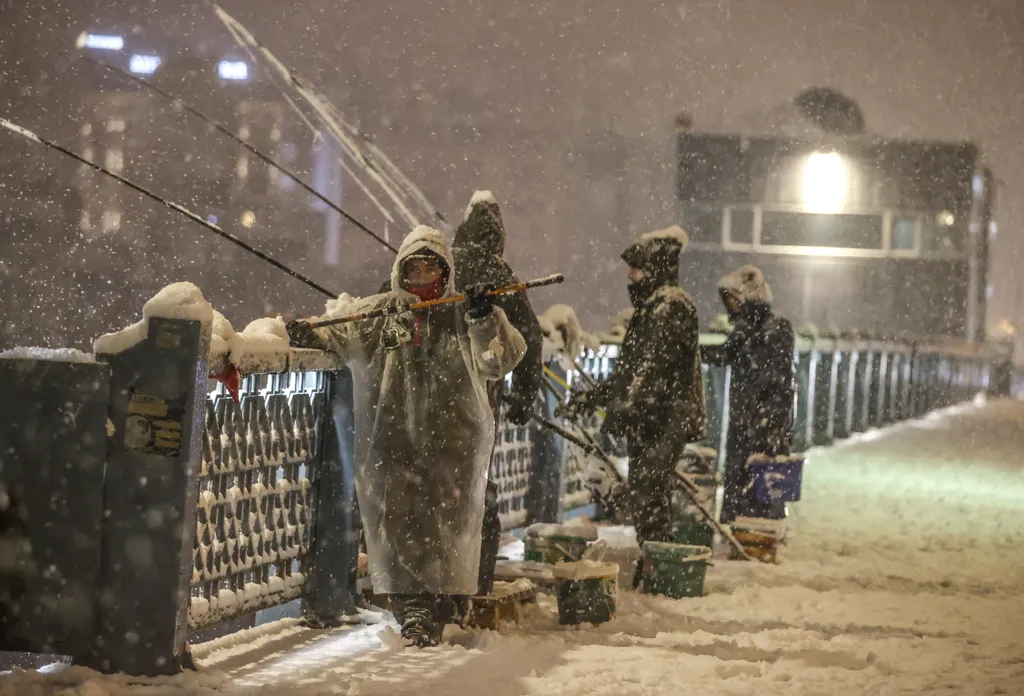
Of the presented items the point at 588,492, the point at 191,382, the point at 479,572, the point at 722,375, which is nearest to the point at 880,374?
the point at 722,375

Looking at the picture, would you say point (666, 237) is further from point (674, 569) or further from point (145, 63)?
point (145, 63)

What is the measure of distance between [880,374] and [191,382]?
20806mm

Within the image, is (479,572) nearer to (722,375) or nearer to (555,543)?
(555,543)

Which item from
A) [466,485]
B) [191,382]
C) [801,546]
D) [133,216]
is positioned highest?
[133,216]

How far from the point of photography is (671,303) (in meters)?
8.80

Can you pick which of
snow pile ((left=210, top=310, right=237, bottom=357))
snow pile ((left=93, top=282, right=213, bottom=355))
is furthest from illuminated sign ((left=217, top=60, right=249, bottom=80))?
snow pile ((left=93, top=282, right=213, bottom=355))

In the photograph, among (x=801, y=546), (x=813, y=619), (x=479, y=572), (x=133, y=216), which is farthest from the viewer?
(x=133, y=216)

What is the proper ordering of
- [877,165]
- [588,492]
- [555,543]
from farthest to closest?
[877,165], [588,492], [555,543]

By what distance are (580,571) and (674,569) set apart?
1.28 meters

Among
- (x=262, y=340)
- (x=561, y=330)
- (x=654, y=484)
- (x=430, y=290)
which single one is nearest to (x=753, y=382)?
(x=561, y=330)

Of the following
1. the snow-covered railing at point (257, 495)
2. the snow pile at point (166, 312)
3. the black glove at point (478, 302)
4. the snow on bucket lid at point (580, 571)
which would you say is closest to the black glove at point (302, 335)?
the snow-covered railing at point (257, 495)

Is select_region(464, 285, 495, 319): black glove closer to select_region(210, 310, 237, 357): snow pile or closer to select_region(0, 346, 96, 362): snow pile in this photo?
select_region(210, 310, 237, 357): snow pile

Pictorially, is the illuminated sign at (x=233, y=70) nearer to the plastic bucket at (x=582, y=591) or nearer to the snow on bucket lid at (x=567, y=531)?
the snow on bucket lid at (x=567, y=531)

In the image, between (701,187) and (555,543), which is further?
(701,187)
